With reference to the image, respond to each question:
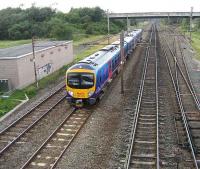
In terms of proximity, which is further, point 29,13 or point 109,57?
point 29,13

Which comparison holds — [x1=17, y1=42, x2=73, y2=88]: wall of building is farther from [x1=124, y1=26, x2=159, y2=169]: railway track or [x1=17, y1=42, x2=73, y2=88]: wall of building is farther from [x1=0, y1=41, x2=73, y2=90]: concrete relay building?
[x1=124, y1=26, x2=159, y2=169]: railway track

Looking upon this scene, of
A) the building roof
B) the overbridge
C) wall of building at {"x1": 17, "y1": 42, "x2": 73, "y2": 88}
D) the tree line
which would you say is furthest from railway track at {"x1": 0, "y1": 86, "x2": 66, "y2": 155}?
the overbridge

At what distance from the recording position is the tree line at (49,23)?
77.7m

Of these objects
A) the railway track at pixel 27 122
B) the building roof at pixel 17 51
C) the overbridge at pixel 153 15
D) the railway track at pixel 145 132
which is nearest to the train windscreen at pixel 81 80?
the railway track at pixel 27 122

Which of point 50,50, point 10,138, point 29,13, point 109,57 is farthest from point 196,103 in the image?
point 29,13

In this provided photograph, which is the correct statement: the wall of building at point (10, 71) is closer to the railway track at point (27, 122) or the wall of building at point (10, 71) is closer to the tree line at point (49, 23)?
the railway track at point (27, 122)

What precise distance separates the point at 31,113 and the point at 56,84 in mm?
9182

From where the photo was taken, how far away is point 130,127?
1906cm

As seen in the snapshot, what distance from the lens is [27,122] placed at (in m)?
20.5

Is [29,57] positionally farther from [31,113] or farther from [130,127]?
[130,127]

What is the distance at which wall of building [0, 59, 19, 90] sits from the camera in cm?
2841

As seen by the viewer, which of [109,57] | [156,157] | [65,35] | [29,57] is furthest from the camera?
[65,35]

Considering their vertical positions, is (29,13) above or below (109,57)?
above

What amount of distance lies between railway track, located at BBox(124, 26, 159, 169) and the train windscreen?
3.55 meters
